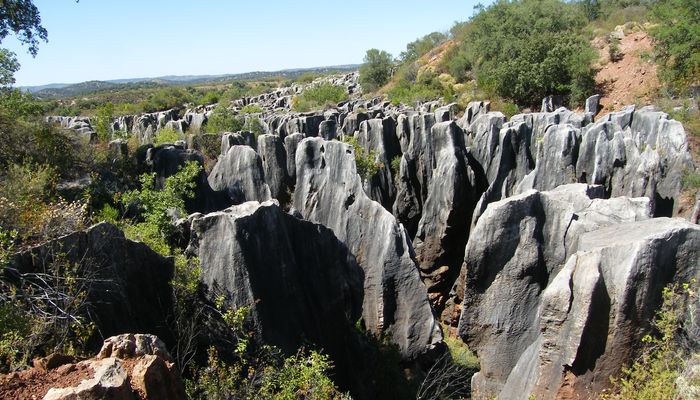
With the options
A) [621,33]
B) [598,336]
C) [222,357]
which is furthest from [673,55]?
→ [222,357]

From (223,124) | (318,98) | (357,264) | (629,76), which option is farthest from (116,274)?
(318,98)

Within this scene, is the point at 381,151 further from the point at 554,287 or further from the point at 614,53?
the point at 614,53

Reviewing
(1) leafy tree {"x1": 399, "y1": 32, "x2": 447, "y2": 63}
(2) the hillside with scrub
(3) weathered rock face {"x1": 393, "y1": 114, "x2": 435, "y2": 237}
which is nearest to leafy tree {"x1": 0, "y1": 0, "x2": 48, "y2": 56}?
(2) the hillside with scrub

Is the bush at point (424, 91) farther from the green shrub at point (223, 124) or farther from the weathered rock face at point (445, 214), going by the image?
the weathered rock face at point (445, 214)

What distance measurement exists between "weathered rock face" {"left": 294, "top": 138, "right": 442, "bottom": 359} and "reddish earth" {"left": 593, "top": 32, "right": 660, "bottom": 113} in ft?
77.5

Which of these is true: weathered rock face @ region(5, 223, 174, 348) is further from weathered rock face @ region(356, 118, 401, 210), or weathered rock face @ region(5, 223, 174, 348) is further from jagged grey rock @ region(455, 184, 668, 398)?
weathered rock face @ region(356, 118, 401, 210)

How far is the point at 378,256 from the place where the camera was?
11.6 metres

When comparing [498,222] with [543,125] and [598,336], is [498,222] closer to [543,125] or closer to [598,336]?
[598,336]

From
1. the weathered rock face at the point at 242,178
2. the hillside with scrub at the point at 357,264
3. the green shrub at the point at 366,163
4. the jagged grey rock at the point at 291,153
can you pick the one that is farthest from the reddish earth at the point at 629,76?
the weathered rock face at the point at 242,178

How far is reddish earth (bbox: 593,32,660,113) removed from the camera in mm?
30422

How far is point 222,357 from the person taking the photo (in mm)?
7672

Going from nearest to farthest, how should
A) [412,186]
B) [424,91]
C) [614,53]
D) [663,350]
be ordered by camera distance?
1. [663,350]
2. [412,186]
3. [614,53]
4. [424,91]

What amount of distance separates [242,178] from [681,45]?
2503cm

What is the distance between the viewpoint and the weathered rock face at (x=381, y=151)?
1902 cm
